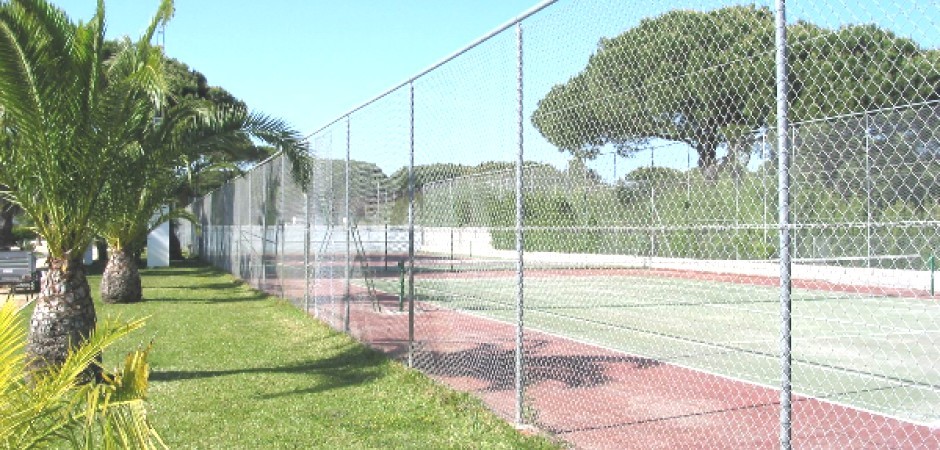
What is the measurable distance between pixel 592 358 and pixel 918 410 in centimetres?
344

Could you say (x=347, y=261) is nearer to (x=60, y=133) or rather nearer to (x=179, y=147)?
(x=179, y=147)

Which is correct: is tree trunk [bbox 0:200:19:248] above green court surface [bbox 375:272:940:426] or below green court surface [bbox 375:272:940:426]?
above

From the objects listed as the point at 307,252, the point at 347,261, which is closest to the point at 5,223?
the point at 307,252

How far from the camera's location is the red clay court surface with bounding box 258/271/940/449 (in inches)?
236

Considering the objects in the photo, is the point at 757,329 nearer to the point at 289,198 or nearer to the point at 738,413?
the point at 738,413

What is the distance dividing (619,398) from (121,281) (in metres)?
14.4

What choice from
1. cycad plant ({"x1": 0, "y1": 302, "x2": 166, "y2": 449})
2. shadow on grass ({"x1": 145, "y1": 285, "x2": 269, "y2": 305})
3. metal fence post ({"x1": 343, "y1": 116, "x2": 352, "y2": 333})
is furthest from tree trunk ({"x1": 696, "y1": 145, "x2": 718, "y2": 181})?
shadow on grass ({"x1": 145, "y1": 285, "x2": 269, "y2": 305})

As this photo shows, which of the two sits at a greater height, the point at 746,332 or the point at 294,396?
the point at 746,332

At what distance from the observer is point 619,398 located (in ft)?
24.1

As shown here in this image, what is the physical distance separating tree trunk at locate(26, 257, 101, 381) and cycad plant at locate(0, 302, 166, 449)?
5917 mm

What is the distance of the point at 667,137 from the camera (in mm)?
4895

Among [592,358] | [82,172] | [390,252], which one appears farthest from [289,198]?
[592,358]

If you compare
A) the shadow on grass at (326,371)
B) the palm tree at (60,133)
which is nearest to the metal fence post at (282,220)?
the shadow on grass at (326,371)

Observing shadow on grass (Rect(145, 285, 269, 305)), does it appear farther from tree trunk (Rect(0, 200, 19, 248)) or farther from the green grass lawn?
tree trunk (Rect(0, 200, 19, 248))
